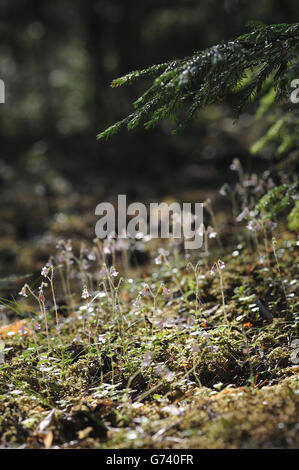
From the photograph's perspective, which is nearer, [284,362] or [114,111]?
[284,362]

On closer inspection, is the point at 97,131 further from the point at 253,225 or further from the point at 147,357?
the point at 147,357

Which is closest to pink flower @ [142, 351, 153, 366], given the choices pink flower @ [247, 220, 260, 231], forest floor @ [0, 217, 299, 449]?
forest floor @ [0, 217, 299, 449]

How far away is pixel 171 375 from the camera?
2928 mm

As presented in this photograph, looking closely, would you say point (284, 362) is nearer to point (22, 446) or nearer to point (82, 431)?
point (82, 431)

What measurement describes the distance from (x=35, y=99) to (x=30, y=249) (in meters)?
12.8

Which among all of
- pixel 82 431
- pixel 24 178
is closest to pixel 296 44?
pixel 82 431

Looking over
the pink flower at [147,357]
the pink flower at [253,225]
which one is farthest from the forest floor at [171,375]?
the pink flower at [253,225]

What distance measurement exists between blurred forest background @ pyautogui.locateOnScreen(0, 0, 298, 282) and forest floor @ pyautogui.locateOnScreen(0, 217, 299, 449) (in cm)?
324

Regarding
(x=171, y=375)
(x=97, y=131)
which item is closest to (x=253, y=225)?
(x=171, y=375)

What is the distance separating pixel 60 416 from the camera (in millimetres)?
2680

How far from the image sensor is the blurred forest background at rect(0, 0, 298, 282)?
8969mm

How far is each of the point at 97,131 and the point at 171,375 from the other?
10011 mm

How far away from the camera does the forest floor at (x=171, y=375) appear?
Answer: 2363mm

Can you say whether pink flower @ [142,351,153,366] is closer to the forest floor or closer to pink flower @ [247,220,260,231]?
the forest floor
